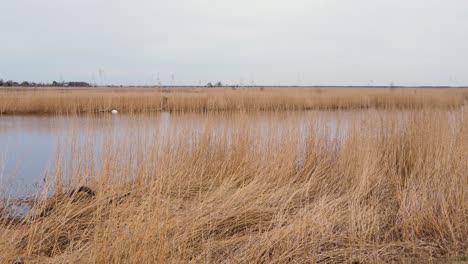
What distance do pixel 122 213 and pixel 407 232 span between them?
2.25 meters

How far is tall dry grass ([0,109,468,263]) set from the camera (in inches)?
114

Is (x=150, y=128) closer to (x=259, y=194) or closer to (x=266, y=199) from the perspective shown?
(x=259, y=194)

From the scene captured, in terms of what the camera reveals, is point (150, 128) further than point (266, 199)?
Yes

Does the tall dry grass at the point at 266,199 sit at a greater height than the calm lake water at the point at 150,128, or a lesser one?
lesser

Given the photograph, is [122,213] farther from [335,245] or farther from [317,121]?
[317,121]

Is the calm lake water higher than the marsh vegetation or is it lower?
higher

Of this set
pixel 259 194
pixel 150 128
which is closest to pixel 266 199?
pixel 259 194

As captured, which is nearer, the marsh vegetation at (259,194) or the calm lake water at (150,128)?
the marsh vegetation at (259,194)

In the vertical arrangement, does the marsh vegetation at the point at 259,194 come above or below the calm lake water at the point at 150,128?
below

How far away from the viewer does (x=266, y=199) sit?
403cm

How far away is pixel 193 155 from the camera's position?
5.18m

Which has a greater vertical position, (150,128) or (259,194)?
(150,128)

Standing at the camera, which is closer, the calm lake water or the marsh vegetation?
the marsh vegetation

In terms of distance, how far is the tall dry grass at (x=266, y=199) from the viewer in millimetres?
2889
